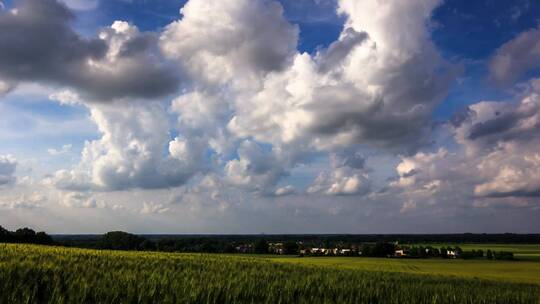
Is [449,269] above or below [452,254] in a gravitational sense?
below

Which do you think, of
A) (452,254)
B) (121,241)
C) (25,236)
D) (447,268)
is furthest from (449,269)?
(25,236)

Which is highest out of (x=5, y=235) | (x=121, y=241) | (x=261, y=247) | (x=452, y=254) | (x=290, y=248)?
(x=5, y=235)

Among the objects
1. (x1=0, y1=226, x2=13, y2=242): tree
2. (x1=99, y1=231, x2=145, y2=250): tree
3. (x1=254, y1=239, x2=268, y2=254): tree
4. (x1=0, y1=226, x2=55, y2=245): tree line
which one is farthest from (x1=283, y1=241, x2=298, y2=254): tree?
(x1=0, y1=226, x2=13, y2=242): tree

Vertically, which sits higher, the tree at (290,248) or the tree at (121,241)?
the tree at (121,241)

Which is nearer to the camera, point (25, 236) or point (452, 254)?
point (25, 236)

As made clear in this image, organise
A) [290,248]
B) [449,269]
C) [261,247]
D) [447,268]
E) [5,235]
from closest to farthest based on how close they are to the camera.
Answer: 1. [449,269]
2. [447,268]
3. [5,235]
4. [261,247]
5. [290,248]

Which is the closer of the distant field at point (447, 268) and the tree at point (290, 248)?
the distant field at point (447, 268)

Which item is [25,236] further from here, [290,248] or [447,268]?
[447,268]

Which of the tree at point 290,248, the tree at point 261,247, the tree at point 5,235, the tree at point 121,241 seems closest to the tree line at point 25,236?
the tree at point 5,235

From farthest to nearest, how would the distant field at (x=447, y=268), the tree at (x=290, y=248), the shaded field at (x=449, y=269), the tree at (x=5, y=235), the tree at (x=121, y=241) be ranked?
the tree at (x=290, y=248), the tree at (x=121, y=241), the tree at (x=5, y=235), the distant field at (x=447, y=268), the shaded field at (x=449, y=269)

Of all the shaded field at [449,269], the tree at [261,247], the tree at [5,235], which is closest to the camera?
the shaded field at [449,269]

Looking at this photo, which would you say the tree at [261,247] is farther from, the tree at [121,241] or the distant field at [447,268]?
the distant field at [447,268]

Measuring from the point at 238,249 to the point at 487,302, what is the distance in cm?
11245

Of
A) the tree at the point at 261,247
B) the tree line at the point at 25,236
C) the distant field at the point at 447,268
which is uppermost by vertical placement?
the tree line at the point at 25,236
